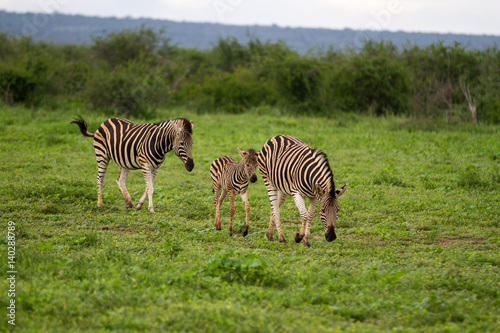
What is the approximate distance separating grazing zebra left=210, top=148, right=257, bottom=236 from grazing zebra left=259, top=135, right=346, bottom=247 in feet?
1.46

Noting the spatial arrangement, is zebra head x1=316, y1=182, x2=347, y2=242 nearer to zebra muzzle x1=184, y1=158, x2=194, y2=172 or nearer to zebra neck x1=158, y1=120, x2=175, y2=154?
zebra muzzle x1=184, y1=158, x2=194, y2=172

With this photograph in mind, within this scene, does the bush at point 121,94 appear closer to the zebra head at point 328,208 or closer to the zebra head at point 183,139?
the zebra head at point 183,139

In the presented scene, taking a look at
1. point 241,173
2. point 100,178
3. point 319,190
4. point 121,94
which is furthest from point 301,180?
point 121,94

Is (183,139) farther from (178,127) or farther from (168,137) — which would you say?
(168,137)

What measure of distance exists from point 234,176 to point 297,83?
20983 mm

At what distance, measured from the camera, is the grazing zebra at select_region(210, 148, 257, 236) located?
314 inches

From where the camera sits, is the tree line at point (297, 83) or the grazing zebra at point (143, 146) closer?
the grazing zebra at point (143, 146)

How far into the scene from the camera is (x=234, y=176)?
8430mm

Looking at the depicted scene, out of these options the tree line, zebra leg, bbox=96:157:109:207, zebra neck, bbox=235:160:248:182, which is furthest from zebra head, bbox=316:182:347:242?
the tree line

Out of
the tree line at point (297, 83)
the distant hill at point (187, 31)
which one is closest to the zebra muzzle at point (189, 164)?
the tree line at point (297, 83)

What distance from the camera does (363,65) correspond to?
2623cm

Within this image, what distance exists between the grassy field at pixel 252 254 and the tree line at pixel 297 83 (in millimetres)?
9027

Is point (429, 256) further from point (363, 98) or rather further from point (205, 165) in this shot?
point (363, 98)

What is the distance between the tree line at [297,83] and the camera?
2366 cm
